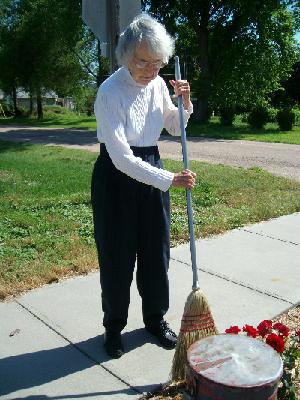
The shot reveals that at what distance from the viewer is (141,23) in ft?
8.04

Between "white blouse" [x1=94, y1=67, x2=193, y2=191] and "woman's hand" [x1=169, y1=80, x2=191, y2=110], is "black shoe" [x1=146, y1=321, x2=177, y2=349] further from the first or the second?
"woman's hand" [x1=169, y1=80, x2=191, y2=110]

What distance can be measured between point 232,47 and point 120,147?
22521mm

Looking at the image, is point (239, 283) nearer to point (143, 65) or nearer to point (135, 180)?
point (135, 180)

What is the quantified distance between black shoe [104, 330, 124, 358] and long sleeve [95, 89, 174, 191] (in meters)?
1.01

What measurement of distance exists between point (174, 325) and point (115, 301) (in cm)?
57

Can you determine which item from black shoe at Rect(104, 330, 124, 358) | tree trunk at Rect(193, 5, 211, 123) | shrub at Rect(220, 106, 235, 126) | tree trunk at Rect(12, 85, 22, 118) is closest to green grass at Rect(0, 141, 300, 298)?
black shoe at Rect(104, 330, 124, 358)

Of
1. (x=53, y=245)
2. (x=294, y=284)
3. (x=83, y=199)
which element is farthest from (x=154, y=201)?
(x=83, y=199)

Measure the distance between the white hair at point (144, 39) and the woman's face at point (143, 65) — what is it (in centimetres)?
2

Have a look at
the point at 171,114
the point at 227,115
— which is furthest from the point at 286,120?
Answer: the point at 171,114

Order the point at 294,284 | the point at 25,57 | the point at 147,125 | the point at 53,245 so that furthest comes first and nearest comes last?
the point at 25,57
the point at 53,245
the point at 294,284
the point at 147,125

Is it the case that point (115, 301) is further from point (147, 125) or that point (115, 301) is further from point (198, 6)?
point (198, 6)

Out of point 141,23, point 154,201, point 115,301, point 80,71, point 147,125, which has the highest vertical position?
point 80,71

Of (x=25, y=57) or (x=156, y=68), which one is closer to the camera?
(x=156, y=68)

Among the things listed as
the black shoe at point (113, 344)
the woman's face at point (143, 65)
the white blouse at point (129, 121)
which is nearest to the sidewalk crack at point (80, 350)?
the black shoe at point (113, 344)
